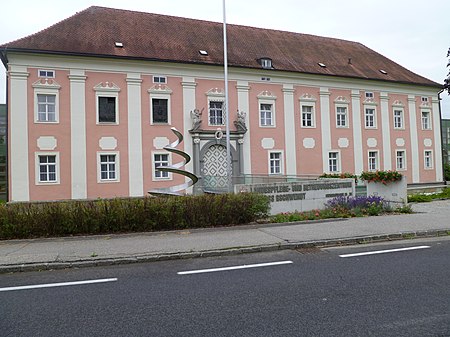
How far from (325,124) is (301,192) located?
14.9 meters

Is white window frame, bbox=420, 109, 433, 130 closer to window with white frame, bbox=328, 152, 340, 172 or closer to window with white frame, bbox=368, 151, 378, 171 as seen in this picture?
window with white frame, bbox=368, 151, 378, 171

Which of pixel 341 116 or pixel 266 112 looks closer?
pixel 266 112

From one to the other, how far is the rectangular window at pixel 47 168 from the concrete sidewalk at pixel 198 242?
12.4m

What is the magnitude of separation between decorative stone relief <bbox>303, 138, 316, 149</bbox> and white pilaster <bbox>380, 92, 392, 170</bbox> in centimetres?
675

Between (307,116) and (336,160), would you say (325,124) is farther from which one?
(336,160)

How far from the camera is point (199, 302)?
427 cm

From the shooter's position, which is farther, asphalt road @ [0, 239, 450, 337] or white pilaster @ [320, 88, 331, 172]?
white pilaster @ [320, 88, 331, 172]

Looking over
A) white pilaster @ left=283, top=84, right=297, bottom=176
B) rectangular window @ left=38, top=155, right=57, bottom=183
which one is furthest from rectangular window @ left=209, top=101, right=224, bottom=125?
rectangular window @ left=38, top=155, right=57, bottom=183

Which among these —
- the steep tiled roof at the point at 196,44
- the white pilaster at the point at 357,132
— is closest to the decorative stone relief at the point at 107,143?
the steep tiled roof at the point at 196,44

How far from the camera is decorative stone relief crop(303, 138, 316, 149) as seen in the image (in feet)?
82.9

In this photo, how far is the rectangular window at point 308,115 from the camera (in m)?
25.5

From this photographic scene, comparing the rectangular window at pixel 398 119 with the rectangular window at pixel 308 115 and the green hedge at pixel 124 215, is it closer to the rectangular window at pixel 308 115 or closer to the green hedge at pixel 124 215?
the rectangular window at pixel 308 115

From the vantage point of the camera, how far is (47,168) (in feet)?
63.7

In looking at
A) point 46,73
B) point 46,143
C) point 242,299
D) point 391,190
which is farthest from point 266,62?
point 242,299
